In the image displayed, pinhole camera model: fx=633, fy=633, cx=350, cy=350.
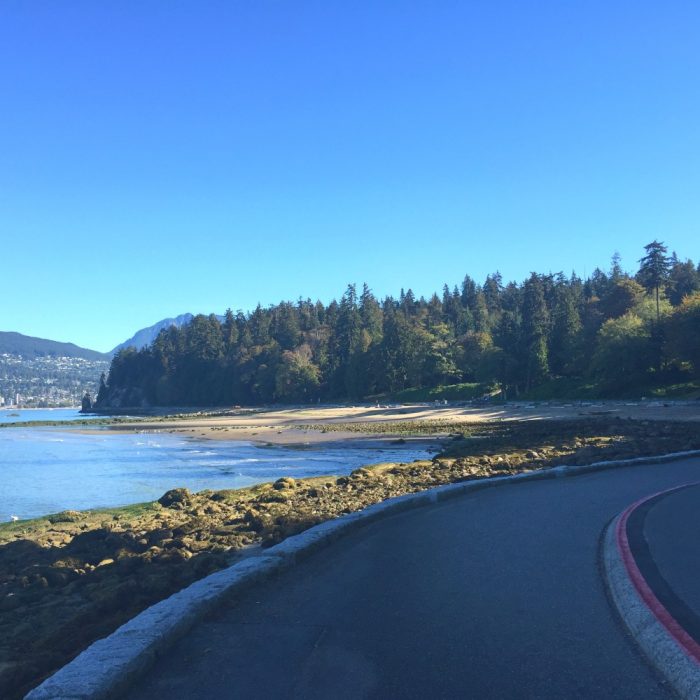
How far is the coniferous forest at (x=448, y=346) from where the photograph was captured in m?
60.0

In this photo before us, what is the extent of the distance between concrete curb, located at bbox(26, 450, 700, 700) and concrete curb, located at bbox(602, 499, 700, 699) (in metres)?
3.43

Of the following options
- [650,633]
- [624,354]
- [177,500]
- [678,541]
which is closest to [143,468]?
[177,500]

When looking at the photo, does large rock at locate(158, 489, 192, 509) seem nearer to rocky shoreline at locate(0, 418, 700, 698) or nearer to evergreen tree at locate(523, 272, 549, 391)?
rocky shoreline at locate(0, 418, 700, 698)

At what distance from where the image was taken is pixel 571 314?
80.2 metres

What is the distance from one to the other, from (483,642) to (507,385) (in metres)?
71.1

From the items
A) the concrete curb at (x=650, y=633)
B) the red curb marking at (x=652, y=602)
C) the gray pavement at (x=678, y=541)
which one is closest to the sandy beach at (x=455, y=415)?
the gray pavement at (x=678, y=541)

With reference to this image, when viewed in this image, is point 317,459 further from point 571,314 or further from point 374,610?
point 571,314

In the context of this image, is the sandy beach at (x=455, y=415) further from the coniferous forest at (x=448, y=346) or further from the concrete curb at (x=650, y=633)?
the concrete curb at (x=650, y=633)

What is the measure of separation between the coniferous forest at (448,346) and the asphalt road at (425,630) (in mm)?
50666

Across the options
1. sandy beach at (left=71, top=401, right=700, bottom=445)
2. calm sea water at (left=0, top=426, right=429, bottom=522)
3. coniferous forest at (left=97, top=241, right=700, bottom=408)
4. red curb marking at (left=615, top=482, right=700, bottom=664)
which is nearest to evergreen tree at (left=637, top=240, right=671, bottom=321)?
coniferous forest at (left=97, top=241, right=700, bottom=408)

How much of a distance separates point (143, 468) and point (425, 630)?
91.9 ft

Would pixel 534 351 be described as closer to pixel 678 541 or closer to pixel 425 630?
pixel 678 541

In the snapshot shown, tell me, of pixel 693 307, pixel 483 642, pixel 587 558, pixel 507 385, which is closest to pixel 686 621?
pixel 483 642

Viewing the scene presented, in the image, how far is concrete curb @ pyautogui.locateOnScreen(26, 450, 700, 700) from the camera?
402 centimetres
